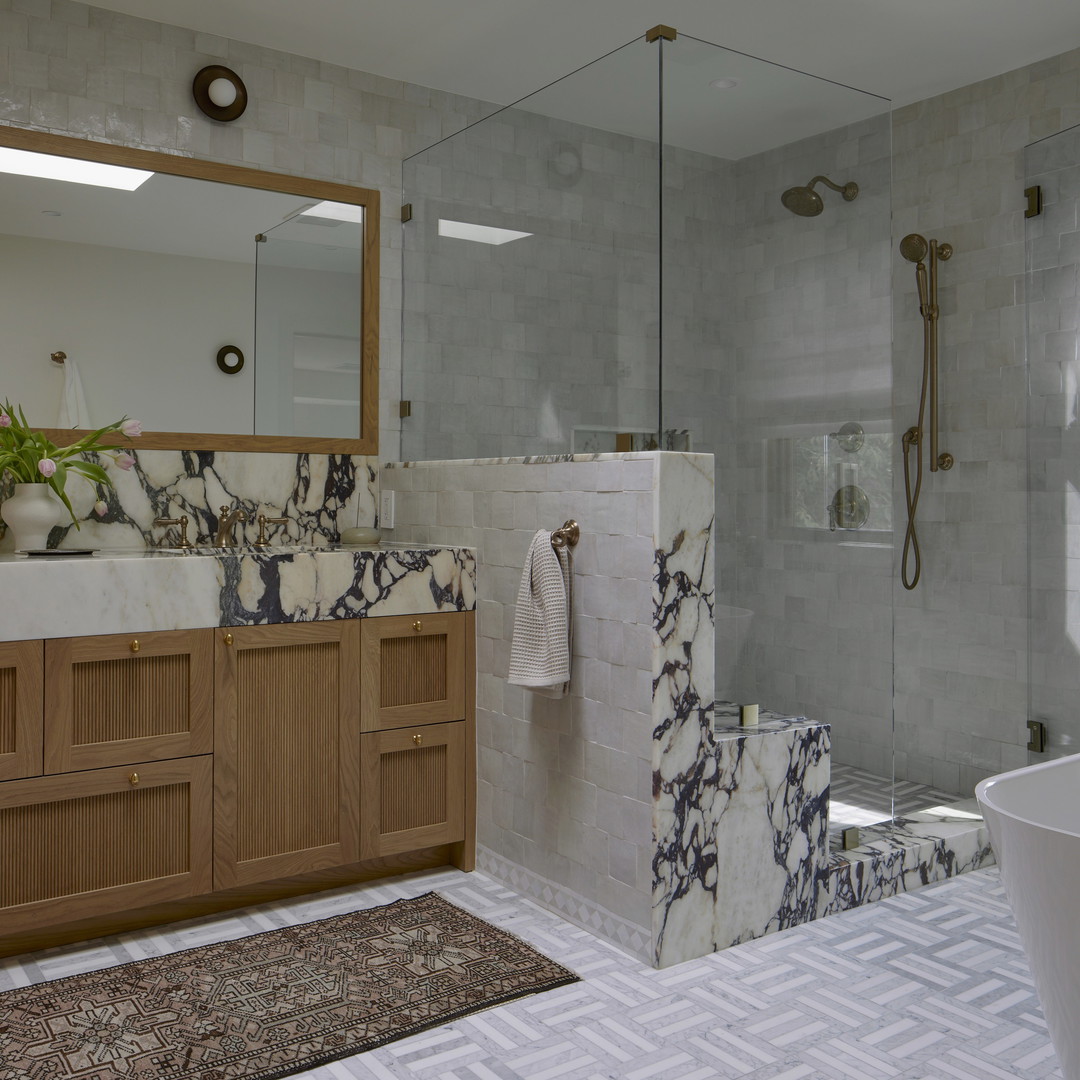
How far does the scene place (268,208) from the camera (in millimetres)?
3361

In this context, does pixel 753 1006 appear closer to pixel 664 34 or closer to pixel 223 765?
pixel 223 765

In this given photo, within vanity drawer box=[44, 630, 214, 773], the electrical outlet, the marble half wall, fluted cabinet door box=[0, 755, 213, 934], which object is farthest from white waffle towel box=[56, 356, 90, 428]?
the marble half wall

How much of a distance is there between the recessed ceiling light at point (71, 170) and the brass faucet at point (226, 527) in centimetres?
102

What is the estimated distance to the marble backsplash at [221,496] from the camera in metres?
3.09

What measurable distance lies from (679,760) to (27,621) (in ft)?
5.20

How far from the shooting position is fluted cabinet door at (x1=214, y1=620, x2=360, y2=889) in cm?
273

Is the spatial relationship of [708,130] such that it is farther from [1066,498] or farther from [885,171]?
[1066,498]

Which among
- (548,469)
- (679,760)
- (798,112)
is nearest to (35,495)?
(548,469)

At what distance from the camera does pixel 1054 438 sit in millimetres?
3418

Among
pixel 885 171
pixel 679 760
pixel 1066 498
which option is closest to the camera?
pixel 679 760

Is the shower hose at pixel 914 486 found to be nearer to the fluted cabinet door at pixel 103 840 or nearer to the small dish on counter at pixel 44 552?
the fluted cabinet door at pixel 103 840

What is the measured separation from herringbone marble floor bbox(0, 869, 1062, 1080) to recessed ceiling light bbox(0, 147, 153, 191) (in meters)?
2.13

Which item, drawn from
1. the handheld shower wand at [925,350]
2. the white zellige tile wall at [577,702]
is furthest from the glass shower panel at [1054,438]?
the white zellige tile wall at [577,702]

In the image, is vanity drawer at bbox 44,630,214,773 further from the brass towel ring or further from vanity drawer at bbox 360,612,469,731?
the brass towel ring
